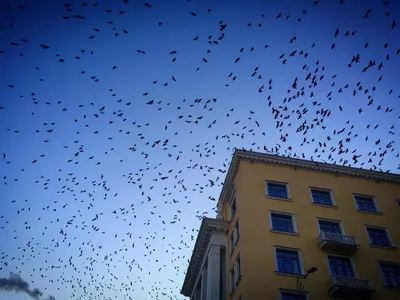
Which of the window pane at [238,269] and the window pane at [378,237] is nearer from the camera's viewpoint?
the window pane at [238,269]

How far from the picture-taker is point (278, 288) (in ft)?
79.6

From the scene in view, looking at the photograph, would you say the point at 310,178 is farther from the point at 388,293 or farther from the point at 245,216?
the point at 388,293

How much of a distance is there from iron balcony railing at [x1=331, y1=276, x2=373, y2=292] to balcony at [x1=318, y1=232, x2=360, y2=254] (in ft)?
9.04

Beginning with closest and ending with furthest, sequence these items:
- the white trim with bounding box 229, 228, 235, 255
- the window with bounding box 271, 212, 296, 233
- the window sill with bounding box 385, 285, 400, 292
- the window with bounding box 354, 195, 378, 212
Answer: the window sill with bounding box 385, 285, 400, 292 < the window with bounding box 271, 212, 296, 233 < the white trim with bounding box 229, 228, 235, 255 < the window with bounding box 354, 195, 378, 212

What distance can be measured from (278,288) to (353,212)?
36.3 feet

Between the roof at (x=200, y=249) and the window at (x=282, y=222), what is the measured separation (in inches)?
254

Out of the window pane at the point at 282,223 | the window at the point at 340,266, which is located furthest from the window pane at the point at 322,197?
the window at the point at 340,266

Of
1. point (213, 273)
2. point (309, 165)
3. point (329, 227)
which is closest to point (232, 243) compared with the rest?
point (213, 273)

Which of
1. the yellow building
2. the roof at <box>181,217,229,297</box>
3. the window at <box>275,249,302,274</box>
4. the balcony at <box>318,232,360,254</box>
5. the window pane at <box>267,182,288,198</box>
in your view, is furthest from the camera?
the roof at <box>181,217,229,297</box>

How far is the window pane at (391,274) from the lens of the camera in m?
26.0

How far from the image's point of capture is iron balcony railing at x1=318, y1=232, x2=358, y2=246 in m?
26.7

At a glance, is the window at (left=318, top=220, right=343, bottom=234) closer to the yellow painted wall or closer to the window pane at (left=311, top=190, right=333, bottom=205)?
the yellow painted wall

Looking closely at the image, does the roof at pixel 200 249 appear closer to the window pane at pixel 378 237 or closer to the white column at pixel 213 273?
the white column at pixel 213 273

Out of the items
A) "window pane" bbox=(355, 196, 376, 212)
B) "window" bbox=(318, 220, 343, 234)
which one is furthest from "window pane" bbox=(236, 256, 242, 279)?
"window pane" bbox=(355, 196, 376, 212)
